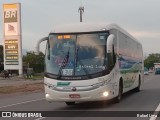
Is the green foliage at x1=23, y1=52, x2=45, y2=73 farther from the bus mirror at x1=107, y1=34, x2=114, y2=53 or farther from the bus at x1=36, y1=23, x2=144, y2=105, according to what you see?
the bus mirror at x1=107, y1=34, x2=114, y2=53

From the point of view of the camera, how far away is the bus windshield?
16250 millimetres

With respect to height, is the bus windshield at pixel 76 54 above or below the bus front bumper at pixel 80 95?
above

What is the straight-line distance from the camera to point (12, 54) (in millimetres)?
70375

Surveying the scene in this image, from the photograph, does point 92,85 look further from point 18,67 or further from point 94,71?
point 18,67

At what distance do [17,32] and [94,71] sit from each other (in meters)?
54.6

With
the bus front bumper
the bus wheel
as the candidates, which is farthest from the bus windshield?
the bus wheel

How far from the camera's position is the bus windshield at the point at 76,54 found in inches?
640

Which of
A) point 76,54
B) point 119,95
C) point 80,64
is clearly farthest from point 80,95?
point 119,95

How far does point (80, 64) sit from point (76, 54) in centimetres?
45

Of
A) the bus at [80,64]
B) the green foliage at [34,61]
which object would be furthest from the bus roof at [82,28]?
the green foliage at [34,61]

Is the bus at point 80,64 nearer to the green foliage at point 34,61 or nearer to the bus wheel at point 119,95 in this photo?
the bus wheel at point 119,95

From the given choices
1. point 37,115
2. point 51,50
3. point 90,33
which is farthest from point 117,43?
point 37,115

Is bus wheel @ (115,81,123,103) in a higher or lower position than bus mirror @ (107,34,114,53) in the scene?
lower

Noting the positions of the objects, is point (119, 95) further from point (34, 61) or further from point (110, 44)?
point (34, 61)
